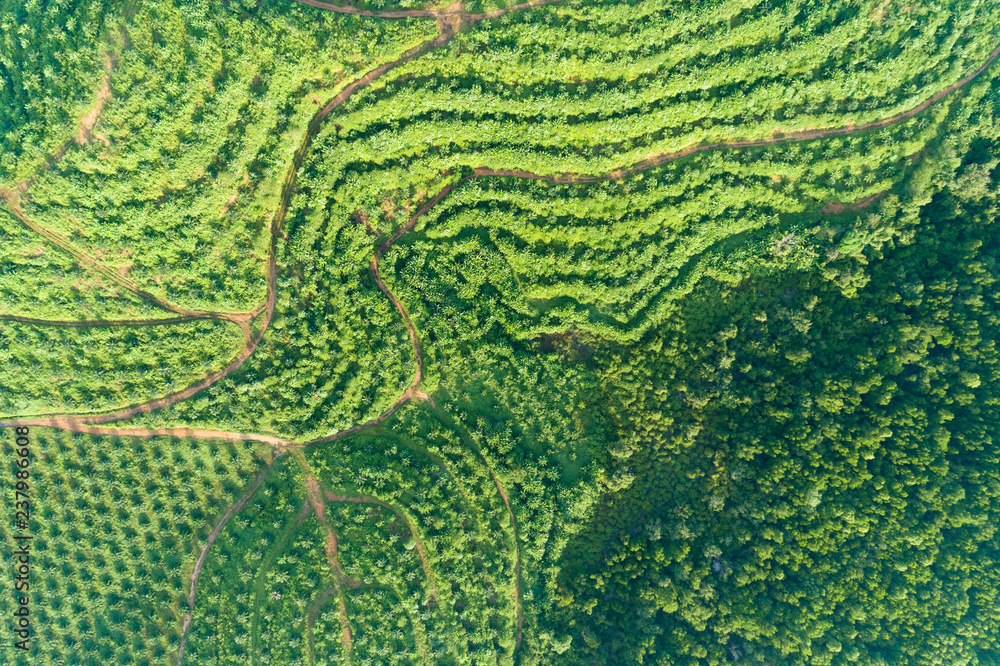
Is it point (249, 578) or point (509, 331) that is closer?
point (249, 578)

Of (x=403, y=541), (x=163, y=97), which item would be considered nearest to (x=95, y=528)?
(x=403, y=541)

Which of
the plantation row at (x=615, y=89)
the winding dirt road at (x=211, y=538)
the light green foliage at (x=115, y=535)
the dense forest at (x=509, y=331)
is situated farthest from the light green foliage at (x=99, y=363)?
the plantation row at (x=615, y=89)

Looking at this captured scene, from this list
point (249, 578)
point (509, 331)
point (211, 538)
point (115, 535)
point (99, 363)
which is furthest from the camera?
point (509, 331)

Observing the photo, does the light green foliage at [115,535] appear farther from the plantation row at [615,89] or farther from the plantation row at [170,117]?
the plantation row at [615,89]

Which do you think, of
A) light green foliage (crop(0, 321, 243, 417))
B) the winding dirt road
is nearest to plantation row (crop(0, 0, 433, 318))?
light green foliage (crop(0, 321, 243, 417))

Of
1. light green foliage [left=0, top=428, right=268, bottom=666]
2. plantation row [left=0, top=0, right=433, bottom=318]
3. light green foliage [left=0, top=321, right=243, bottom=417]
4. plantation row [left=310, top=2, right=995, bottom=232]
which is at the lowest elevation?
light green foliage [left=0, top=428, right=268, bottom=666]

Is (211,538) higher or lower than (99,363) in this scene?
lower

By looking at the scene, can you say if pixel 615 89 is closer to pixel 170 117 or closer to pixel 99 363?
pixel 170 117

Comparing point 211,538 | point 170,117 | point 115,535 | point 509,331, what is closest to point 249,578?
point 211,538

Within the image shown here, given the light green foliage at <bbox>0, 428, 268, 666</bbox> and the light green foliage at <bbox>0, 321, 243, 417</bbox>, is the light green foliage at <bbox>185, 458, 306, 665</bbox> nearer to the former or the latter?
the light green foliage at <bbox>0, 428, 268, 666</bbox>
